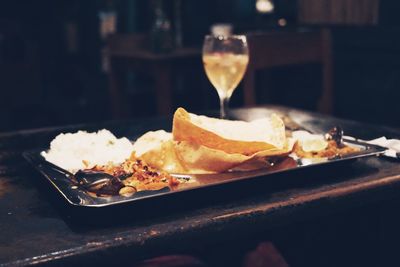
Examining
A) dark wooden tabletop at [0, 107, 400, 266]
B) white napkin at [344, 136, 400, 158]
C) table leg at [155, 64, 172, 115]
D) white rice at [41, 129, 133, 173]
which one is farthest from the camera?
table leg at [155, 64, 172, 115]

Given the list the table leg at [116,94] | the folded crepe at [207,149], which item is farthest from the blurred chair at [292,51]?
the table leg at [116,94]

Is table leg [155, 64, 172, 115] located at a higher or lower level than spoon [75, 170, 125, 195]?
lower

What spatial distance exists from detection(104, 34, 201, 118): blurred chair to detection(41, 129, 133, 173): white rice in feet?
8.63

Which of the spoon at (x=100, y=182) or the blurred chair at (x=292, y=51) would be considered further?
the blurred chair at (x=292, y=51)

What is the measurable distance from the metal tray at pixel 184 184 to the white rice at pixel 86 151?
0.07 ft

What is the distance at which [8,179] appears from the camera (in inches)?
40.3

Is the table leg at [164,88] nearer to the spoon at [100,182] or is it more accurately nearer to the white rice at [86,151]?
the white rice at [86,151]

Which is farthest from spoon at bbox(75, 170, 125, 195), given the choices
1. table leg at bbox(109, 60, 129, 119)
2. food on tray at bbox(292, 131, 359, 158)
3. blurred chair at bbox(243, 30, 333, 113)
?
table leg at bbox(109, 60, 129, 119)

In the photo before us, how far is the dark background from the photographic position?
4.23m

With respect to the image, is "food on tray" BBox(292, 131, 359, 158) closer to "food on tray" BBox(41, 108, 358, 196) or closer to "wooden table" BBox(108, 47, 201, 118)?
"food on tray" BBox(41, 108, 358, 196)

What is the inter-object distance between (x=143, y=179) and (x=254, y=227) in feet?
0.60

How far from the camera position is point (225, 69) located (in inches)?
54.2

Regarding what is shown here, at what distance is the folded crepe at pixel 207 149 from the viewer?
2.97 ft

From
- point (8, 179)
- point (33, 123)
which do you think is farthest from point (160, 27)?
point (8, 179)
